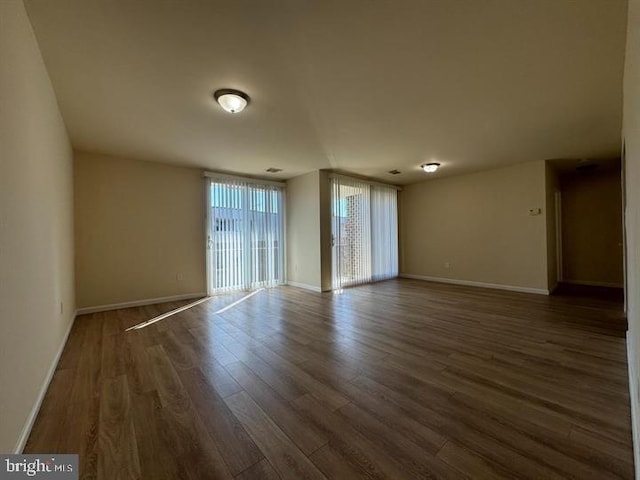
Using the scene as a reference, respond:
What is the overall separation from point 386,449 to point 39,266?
2588 millimetres

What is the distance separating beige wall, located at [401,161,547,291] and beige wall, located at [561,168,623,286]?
1912 mm

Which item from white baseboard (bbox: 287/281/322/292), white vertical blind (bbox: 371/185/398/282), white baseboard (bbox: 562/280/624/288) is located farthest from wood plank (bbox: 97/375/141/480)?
white baseboard (bbox: 562/280/624/288)

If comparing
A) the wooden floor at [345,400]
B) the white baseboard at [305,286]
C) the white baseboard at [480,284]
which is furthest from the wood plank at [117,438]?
the white baseboard at [480,284]

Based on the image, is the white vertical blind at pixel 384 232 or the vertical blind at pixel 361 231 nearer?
the vertical blind at pixel 361 231

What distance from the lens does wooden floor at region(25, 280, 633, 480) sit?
1.27 meters

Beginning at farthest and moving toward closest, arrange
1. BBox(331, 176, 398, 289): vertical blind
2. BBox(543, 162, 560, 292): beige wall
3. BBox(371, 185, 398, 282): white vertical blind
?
BBox(371, 185, 398, 282): white vertical blind
BBox(331, 176, 398, 289): vertical blind
BBox(543, 162, 560, 292): beige wall

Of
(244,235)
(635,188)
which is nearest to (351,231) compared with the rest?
(244,235)

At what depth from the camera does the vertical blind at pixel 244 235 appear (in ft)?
16.6

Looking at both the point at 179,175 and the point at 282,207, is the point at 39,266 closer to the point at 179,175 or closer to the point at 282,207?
the point at 179,175

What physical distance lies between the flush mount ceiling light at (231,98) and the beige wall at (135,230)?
108 inches

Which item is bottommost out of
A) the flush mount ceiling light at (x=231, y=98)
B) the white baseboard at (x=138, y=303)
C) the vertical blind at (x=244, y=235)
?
the white baseboard at (x=138, y=303)

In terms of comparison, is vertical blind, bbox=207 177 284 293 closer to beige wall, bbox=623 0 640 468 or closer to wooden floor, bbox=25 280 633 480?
wooden floor, bbox=25 280 633 480

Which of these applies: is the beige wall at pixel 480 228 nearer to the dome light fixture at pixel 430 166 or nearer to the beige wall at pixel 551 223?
the beige wall at pixel 551 223

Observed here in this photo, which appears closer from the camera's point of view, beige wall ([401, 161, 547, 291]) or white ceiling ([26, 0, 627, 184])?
white ceiling ([26, 0, 627, 184])
